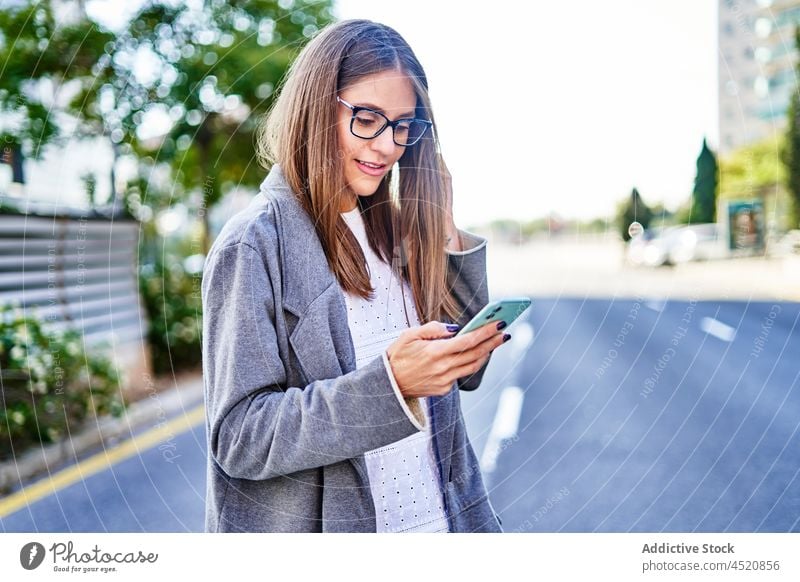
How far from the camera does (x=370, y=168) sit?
106 cm

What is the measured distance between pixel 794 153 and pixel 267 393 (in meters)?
1.57

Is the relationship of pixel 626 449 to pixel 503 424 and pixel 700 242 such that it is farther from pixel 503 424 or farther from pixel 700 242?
pixel 700 242

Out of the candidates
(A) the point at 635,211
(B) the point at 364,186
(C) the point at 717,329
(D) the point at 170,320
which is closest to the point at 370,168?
(B) the point at 364,186

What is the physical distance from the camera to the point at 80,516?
7.18 ft

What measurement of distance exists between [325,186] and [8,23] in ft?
7.57

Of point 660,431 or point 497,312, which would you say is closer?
point 497,312

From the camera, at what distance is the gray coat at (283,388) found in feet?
2.88

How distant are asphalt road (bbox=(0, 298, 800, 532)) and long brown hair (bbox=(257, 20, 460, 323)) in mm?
927

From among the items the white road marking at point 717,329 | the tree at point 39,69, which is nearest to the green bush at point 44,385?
the tree at point 39,69

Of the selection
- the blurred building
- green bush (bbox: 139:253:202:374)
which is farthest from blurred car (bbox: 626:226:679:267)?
green bush (bbox: 139:253:202:374)

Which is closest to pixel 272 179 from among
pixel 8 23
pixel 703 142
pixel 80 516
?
pixel 703 142

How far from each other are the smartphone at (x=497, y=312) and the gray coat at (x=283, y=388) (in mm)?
122
